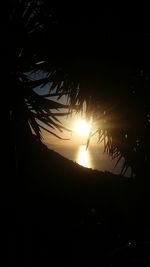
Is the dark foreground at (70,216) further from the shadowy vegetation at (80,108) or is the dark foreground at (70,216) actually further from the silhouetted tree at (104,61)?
the silhouetted tree at (104,61)

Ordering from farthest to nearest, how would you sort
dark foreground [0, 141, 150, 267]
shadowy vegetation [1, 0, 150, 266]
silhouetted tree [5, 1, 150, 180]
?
1. silhouetted tree [5, 1, 150, 180]
2. shadowy vegetation [1, 0, 150, 266]
3. dark foreground [0, 141, 150, 267]

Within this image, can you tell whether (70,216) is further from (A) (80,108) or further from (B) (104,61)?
(B) (104,61)

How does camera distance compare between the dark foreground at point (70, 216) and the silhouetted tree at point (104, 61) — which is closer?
the dark foreground at point (70, 216)

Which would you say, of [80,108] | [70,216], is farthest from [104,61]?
[70,216]

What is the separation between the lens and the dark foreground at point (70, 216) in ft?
15.2

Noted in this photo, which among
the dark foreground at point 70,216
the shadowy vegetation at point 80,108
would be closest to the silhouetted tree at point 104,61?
the shadowy vegetation at point 80,108

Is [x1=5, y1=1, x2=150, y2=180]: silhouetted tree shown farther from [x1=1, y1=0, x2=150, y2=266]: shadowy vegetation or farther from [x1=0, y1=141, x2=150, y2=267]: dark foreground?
[x1=0, y1=141, x2=150, y2=267]: dark foreground

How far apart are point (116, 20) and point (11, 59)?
2898mm

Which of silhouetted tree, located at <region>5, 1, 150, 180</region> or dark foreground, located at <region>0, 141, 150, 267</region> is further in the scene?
silhouetted tree, located at <region>5, 1, 150, 180</region>

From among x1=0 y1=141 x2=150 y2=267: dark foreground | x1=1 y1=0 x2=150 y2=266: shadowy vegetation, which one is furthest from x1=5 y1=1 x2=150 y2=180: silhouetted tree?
x1=0 y1=141 x2=150 y2=267: dark foreground

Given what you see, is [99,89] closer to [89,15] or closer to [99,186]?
[89,15]

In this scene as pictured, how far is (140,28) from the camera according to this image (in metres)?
7.18

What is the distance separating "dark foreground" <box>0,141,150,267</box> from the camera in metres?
4.63

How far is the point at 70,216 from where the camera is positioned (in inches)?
306
